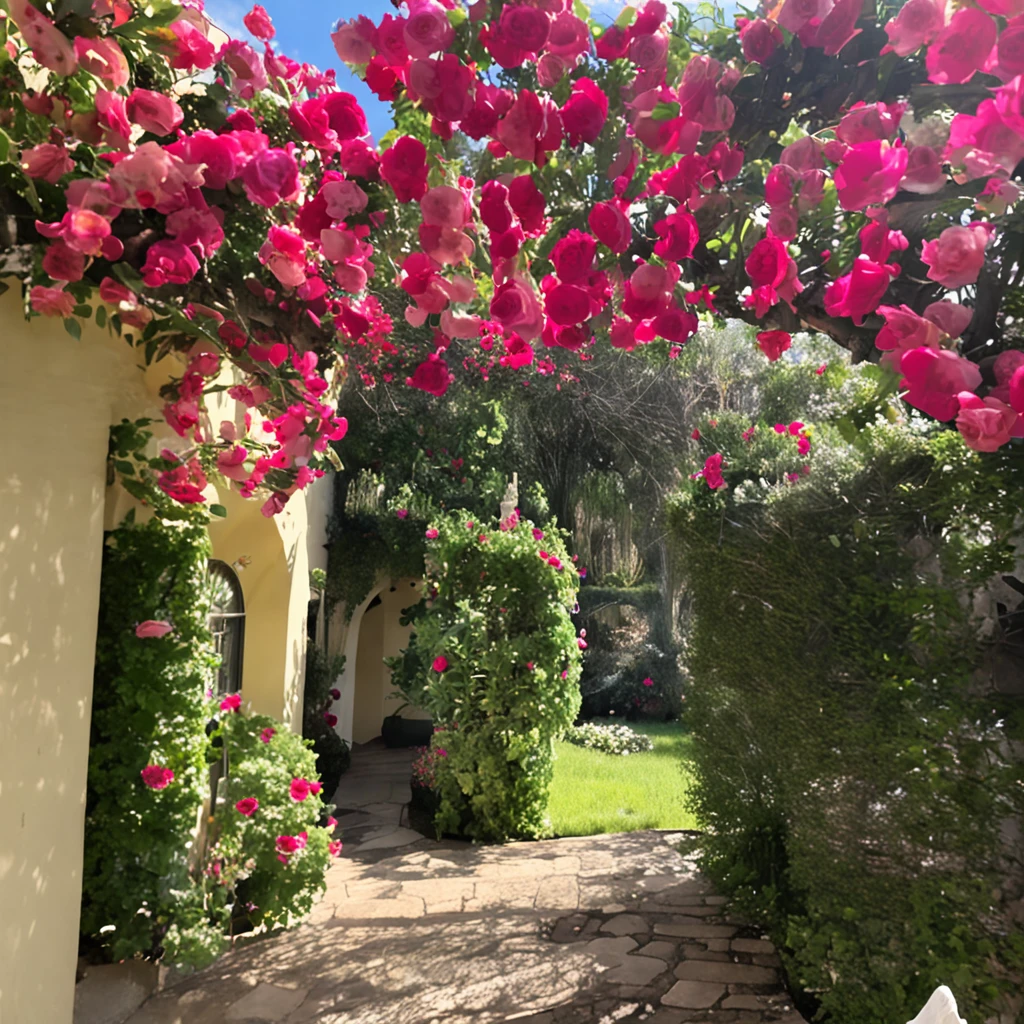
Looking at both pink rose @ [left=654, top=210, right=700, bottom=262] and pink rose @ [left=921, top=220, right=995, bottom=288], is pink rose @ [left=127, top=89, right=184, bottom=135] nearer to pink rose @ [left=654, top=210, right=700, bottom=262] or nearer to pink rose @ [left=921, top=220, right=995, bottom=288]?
pink rose @ [left=654, top=210, right=700, bottom=262]

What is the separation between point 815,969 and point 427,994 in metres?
1.96

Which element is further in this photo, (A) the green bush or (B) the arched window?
(A) the green bush

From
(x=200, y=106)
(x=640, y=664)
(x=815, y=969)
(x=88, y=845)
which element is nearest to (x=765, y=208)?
(x=200, y=106)

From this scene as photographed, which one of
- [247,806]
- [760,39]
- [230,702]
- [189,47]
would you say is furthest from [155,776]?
[760,39]

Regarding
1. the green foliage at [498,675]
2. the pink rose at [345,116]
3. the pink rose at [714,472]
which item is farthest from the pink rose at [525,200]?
the green foliage at [498,675]

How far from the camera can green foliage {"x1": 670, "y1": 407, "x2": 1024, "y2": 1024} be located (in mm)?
3084

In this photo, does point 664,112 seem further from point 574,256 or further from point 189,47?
point 189,47

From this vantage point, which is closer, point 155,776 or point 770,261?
point 770,261

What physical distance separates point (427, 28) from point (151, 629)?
3.11 m

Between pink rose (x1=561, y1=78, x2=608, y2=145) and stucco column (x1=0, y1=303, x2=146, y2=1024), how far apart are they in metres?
1.97

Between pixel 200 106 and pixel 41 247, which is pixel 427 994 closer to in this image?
pixel 41 247

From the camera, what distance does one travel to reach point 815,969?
12.0 feet

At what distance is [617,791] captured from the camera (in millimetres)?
8992

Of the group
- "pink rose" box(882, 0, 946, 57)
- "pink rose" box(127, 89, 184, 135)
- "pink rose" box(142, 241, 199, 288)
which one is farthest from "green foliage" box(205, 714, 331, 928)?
"pink rose" box(882, 0, 946, 57)
